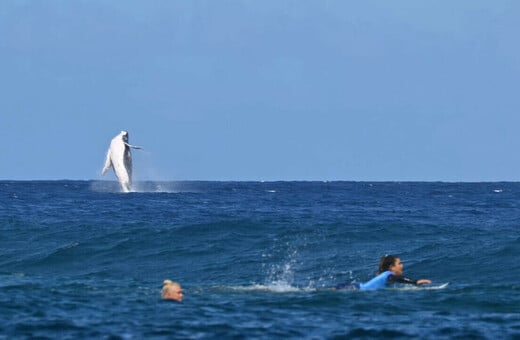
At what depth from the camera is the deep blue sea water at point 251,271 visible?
51.3 feet

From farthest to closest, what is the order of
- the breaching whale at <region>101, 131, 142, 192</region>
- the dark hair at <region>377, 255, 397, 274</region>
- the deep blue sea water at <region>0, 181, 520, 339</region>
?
the breaching whale at <region>101, 131, 142, 192</region> → the dark hair at <region>377, 255, 397, 274</region> → the deep blue sea water at <region>0, 181, 520, 339</region>

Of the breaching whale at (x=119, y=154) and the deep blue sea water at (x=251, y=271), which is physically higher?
the breaching whale at (x=119, y=154)

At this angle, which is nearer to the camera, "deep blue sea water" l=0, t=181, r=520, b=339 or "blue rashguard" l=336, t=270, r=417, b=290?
"deep blue sea water" l=0, t=181, r=520, b=339

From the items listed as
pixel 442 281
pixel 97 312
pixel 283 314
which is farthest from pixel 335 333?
pixel 442 281

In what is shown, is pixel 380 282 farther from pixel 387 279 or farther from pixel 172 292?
pixel 172 292

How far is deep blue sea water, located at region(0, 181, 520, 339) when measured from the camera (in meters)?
15.6

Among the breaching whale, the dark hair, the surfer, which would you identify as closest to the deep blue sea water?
the surfer

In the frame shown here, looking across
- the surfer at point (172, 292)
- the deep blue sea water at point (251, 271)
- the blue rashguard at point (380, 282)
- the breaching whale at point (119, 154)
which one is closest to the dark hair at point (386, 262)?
the blue rashguard at point (380, 282)

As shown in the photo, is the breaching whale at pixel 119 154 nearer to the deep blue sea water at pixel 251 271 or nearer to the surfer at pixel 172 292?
the deep blue sea water at pixel 251 271

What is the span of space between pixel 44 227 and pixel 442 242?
1463 centimetres

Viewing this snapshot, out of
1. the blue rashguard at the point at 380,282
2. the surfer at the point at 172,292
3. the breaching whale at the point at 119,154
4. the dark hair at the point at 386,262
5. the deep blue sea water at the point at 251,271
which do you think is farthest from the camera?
the breaching whale at the point at 119,154

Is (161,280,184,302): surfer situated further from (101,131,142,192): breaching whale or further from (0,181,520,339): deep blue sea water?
(101,131,142,192): breaching whale

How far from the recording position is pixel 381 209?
5231 cm

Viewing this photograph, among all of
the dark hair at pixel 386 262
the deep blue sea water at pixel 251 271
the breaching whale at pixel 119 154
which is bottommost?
the deep blue sea water at pixel 251 271
